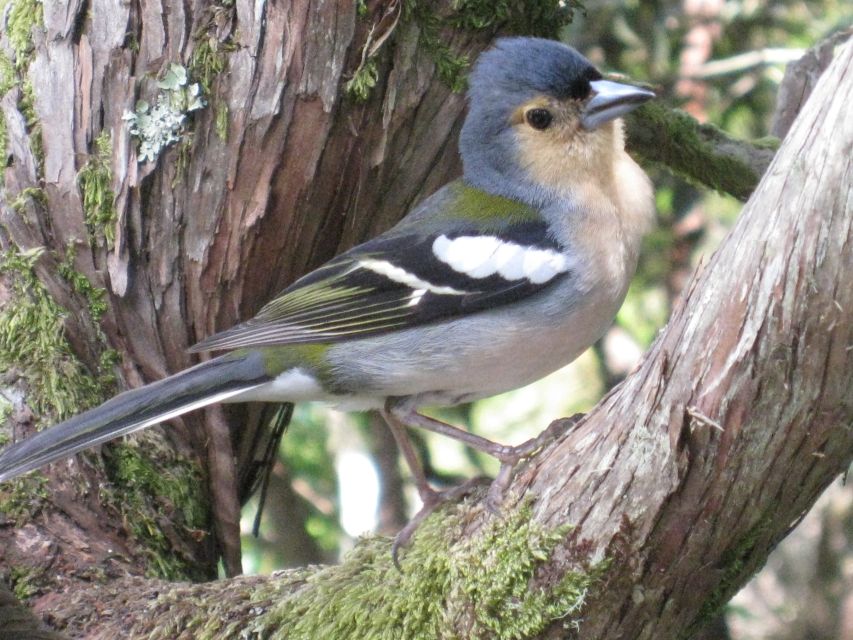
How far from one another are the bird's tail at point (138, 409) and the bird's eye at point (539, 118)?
106cm

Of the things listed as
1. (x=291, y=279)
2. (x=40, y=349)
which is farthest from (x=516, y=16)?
(x=40, y=349)

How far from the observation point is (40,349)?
2.95m

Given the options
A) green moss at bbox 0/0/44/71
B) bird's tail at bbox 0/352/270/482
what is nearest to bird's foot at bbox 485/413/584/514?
bird's tail at bbox 0/352/270/482

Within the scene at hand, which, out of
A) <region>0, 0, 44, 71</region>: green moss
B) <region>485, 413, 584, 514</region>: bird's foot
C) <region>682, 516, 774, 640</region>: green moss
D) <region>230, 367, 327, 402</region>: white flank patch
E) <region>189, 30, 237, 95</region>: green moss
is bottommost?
<region>682, 516, 774, 640</region>: green moss

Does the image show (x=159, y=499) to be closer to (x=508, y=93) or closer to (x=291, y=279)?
(x=291, y=279)

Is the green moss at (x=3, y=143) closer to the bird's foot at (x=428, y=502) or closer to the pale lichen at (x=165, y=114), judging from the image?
the pale lichen at (x=165, y=114)

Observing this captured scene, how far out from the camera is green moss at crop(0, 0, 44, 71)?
10.1ft

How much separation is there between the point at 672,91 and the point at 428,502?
2.60 m

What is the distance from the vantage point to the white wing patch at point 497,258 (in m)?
2.76

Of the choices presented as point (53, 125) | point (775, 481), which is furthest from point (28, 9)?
point (775, 481)

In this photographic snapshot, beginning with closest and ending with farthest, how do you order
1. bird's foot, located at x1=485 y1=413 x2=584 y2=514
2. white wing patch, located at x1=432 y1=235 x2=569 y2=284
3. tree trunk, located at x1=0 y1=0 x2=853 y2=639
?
1. tree trunk, located at x1=0 y1=0 x2=853 y2=639
2. bird's foot, located at x1=485 y1=413 x2=584 y2=514
3. white wing patch, located at x1=432 y1=235 x2=569 y2=284

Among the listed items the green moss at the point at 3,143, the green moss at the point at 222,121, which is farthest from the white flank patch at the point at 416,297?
the green moss at the point at 3,143

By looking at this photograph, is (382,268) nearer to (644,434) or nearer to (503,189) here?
(503,189)

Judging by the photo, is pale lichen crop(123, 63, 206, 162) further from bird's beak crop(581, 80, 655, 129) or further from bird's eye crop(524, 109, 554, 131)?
bird's beak crop(581, 80, 655, 129)
